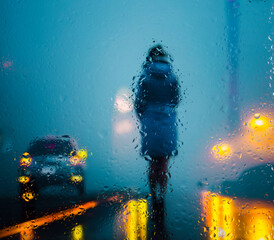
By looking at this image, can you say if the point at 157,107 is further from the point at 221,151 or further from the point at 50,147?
the point at 50,147

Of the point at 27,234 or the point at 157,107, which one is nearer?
the point at 27,234

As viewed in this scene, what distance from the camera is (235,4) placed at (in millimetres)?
1410

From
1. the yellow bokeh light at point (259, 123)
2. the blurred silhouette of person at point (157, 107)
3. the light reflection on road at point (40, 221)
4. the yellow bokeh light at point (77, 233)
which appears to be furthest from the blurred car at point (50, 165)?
the yellow bokeh light at point (259, 123)

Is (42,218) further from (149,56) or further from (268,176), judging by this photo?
(268,176)

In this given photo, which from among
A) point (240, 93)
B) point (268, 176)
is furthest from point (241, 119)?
point (268, 176)

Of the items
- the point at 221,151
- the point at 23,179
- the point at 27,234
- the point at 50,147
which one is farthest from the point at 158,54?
the point at 27,234

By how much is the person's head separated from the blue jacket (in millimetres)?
29

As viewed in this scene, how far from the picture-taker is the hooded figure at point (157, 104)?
1388 mm

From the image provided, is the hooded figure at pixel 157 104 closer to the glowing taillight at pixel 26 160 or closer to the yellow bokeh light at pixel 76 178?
the yellow bokeh light at pixel 76 178

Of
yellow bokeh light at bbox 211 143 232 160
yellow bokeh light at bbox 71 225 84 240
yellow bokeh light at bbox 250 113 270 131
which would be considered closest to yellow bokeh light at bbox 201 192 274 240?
yellow bokeh light at bbox 211 143 232 160

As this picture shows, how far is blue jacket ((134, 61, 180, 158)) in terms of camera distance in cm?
139

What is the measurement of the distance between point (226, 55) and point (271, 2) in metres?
0.53

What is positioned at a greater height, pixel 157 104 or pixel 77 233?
pixel 157 104

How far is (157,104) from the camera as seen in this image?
4.72 feet
